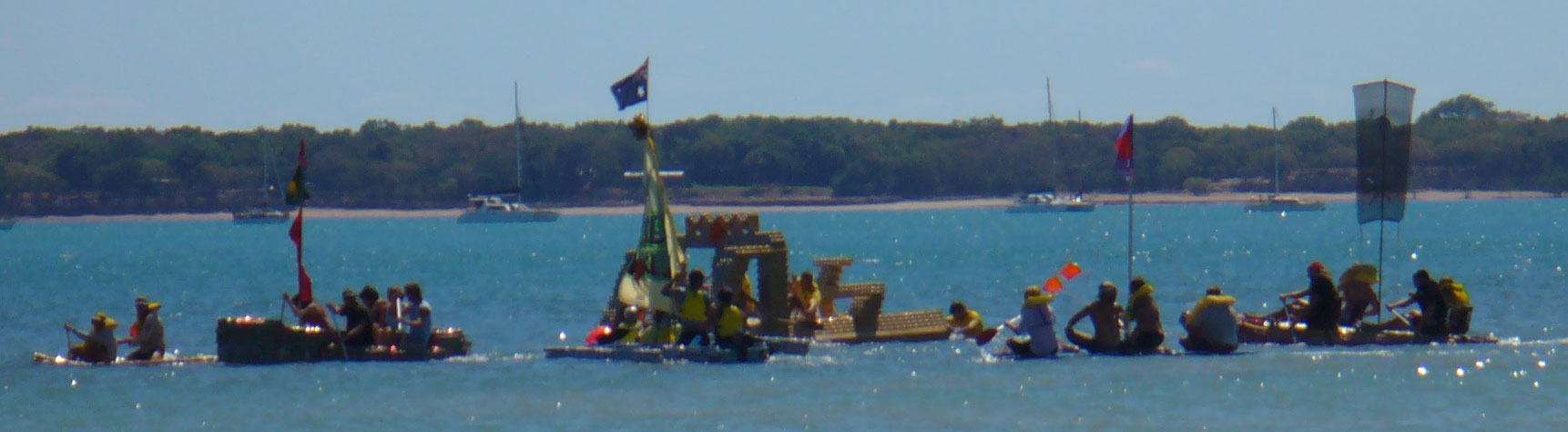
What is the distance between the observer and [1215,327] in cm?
2127

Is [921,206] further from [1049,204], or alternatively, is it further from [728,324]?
[728,324]

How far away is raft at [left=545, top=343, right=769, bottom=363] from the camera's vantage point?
69.6ft

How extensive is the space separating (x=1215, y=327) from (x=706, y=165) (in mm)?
108715

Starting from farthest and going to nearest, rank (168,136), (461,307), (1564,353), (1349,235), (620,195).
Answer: (168,136), (620,195), (1349,235), (461,307), (1564,353)

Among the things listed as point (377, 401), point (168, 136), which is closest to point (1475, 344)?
point (377, 401)

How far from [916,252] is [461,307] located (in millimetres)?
32232

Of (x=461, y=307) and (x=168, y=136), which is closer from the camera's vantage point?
(x=461, y=307)

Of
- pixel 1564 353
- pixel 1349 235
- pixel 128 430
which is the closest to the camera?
pixel 128 430

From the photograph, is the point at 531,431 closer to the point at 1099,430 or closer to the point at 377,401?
the point at 377,401

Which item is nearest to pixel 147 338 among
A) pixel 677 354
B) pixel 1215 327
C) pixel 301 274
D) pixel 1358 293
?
pixel 301 274

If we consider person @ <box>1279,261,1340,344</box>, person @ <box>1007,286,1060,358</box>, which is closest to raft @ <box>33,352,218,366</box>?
person @ <box>1007,286,1060,358</box>

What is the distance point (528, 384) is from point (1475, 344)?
9908 millimetres

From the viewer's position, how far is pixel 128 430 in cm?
1789

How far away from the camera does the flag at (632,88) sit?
23125 millimetres
